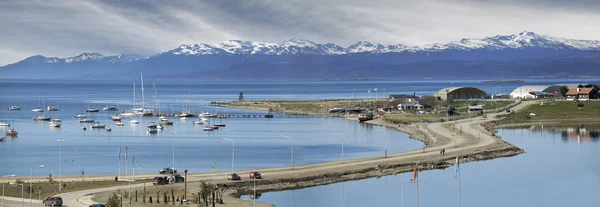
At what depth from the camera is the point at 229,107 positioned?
166375mm

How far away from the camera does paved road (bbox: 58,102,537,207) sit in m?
49.7

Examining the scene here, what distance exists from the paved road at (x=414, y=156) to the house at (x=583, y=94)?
135 ft

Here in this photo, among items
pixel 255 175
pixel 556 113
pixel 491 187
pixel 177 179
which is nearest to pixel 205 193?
pixel 177 179

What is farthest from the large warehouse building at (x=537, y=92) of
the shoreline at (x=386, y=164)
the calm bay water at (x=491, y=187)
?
the calm bay water at (x=491, y=187)

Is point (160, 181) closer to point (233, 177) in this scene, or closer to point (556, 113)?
point (233, 177)

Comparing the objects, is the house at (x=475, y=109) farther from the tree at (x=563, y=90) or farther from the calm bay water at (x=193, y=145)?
the tree at (x=563, y=90)

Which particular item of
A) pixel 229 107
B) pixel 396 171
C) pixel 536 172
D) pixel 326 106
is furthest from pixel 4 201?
pixel 229 107

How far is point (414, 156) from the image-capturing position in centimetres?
6794

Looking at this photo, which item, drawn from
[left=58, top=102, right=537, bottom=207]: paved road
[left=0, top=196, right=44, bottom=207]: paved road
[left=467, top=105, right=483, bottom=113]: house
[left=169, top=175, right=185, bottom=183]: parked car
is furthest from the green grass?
[left=0, top=196, right=44, bottom=207]: paved road

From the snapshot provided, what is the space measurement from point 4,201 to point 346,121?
269 ft

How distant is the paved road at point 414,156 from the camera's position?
49.7 m

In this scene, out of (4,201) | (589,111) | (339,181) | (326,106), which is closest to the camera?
(4,201)

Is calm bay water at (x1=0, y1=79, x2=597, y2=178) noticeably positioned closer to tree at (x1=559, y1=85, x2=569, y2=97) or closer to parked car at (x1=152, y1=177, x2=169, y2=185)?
parked car at (x1=152, y1=177, x2=169, y2=185)

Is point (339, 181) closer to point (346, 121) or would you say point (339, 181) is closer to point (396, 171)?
point (396, 171)
